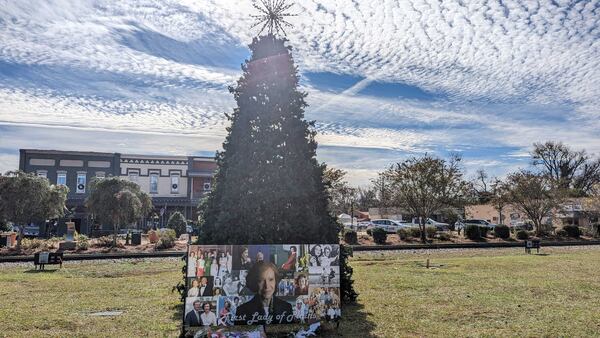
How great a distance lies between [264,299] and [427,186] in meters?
30.6

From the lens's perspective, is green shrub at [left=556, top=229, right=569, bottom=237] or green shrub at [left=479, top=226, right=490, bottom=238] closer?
green shrub at [left=479, top=226, right=490, bottom=238]

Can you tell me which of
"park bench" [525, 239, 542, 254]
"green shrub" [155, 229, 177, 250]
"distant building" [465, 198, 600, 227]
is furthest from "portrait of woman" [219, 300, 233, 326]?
"distant building" [465, 198, 600, 227]

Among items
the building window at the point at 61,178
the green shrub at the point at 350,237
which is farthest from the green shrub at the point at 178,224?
the building window at the point at 61,178

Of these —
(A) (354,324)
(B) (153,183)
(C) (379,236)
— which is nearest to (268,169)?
(A) (354,324)

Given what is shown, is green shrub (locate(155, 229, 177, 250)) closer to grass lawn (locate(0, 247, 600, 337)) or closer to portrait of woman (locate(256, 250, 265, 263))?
grass lawn (locate(0, 247, 600, 337))

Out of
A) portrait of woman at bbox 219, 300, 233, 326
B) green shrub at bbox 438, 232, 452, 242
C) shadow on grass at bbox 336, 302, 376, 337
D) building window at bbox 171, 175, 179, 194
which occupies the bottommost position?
shadow on grass at bbox 336, 302, 376, 337

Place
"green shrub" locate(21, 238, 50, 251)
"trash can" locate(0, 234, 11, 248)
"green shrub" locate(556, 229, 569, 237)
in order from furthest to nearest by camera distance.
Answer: "green shrub" locate(556, 229, 569, 237) → "trash can" locate(0, 234, 11, 248) → "green shrub" locate(21, 238, 50, 251)

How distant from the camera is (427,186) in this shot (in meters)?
36.3

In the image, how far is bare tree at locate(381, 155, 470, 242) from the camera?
35938mm

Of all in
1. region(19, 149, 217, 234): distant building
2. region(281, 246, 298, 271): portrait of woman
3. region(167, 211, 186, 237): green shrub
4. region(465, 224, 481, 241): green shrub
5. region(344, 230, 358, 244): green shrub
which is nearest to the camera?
region(281, 246, 298, 271): portrait of woman

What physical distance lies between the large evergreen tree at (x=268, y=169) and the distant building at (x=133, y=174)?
1514 inches

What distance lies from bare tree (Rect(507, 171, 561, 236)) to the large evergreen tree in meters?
37.6

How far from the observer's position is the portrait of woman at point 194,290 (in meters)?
7.07

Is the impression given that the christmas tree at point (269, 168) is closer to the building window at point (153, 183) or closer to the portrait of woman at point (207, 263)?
the portrait of woman at point (207, 263)
